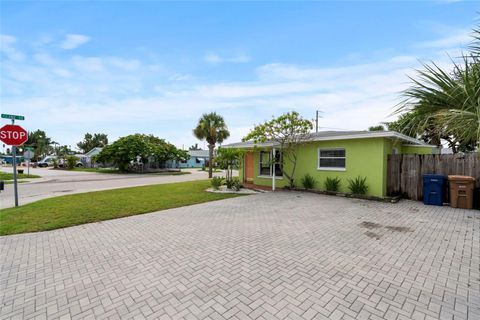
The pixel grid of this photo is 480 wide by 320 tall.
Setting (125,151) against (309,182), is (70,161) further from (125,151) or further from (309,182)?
(309,182)

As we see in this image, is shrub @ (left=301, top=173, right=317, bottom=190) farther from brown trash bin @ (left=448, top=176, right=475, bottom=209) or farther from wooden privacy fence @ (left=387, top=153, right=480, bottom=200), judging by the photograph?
brown trash bin @ (left=448, top=176, right=475, bottom=209)

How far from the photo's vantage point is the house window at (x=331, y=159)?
35.8ft

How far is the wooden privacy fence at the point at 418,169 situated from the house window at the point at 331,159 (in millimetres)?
1979

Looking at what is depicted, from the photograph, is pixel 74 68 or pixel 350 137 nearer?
pixel 350 137

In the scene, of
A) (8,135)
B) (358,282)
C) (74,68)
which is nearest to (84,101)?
(74,68)

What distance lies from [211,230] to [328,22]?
32.0ft

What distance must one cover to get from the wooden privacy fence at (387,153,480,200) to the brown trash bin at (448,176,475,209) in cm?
98

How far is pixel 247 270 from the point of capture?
3508 mm

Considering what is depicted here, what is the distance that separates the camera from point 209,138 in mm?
21719

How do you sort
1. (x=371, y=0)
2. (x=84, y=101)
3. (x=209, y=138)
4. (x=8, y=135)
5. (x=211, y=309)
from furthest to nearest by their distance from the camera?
(x=209, y=138), (x=84, y=101), (x=8, y=135), (x=371, y=0), (x=211, y=309)

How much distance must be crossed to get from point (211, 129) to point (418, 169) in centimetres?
1629

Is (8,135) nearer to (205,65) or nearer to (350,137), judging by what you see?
(205,65)

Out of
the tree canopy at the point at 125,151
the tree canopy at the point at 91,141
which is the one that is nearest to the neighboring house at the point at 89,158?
the tree canopy at the point at 125,151

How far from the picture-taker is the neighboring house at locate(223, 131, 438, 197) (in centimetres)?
957
